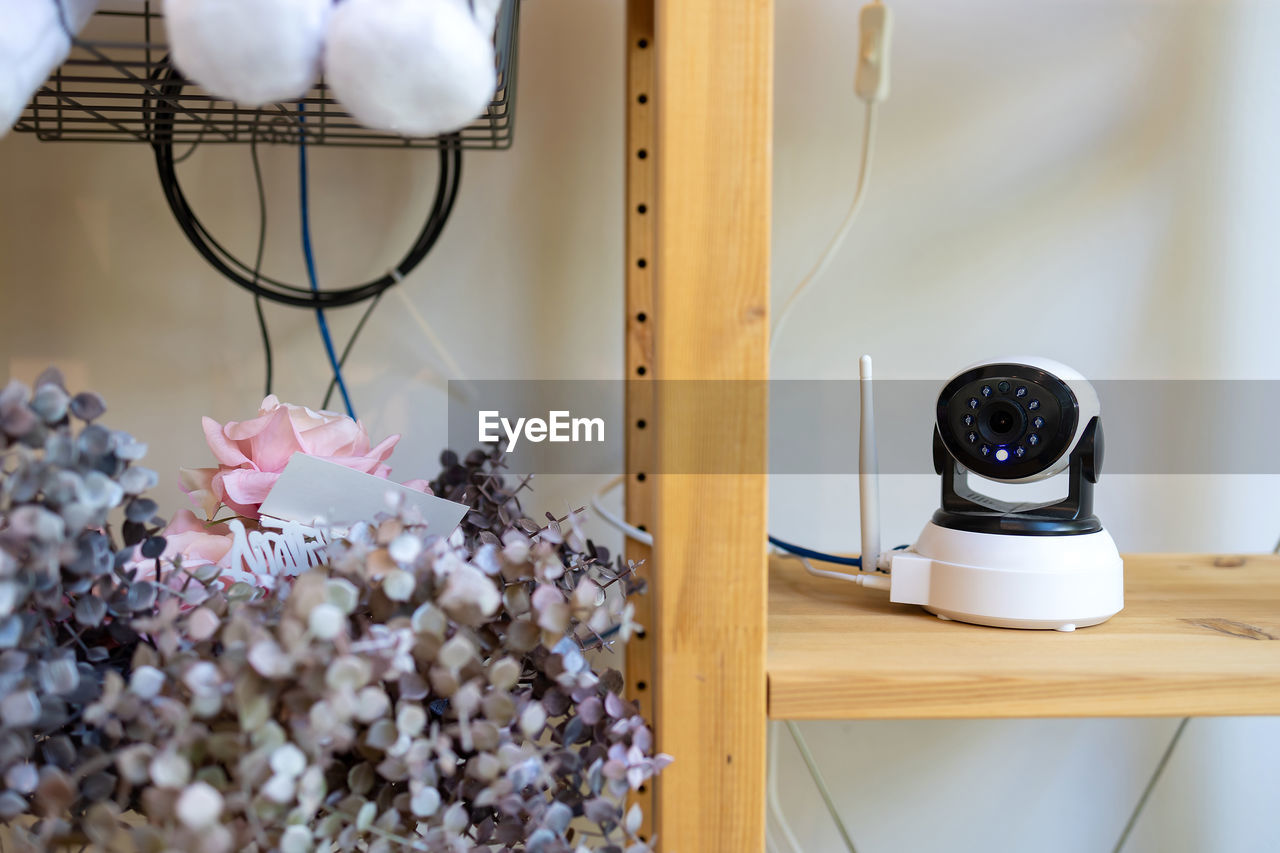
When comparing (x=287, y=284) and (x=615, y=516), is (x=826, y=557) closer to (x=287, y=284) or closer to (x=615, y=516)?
(x=615, y=516)

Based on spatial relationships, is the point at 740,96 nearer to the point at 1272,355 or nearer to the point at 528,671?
the point at 528,671

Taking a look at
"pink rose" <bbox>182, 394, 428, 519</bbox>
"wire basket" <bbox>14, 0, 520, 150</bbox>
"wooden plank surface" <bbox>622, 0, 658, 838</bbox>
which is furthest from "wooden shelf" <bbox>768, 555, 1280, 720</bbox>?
"wire basket" <bbox>14, 0, 520, 150</bbox>

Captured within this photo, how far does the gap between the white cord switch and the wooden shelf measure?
15.3 inches

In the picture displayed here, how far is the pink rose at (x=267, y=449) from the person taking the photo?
59cm

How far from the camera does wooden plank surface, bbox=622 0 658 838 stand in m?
0.79

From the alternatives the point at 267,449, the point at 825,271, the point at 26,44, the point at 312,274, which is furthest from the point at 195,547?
the point at 825,271

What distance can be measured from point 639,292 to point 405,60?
0.44 metres

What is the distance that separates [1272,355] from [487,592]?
0.99 meters

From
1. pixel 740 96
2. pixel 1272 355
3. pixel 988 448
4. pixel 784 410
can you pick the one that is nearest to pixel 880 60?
pixel 740 96

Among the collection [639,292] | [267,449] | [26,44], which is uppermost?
[26,44]

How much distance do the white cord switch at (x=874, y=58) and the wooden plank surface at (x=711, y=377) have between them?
0.51 ft

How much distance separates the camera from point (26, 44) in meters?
0.42

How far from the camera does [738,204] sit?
1.52 ft

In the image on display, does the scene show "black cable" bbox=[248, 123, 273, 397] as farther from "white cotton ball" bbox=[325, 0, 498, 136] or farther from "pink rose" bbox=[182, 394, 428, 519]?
"white cotton ball" bbox=[325, 0, 498, 136]
